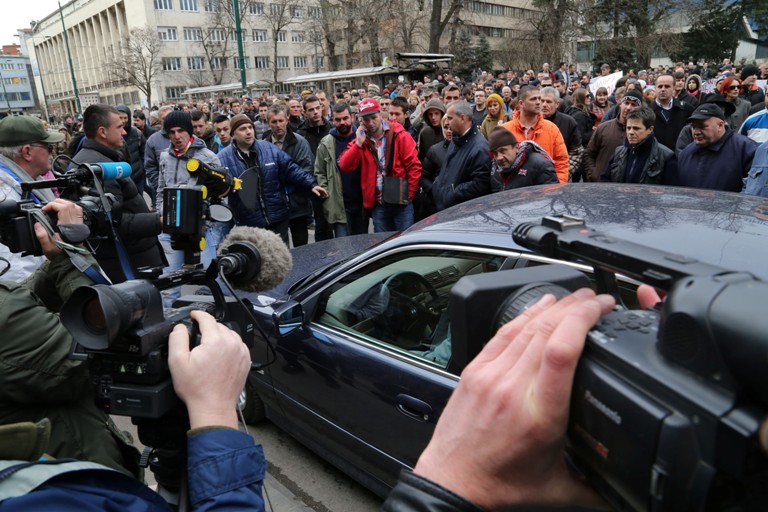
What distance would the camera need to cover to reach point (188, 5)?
62.0 m

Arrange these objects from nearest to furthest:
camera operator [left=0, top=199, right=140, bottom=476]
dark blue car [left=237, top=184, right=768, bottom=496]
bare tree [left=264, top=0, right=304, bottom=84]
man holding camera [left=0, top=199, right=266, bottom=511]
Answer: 1. man holding camera [left=0, top=199, right=266, bottom=511]
2. camera operator [left=0, top=199, right=140, bottom=476]
3. dark blue car [left=237, top=184, right=768, bottom=496]
4. bare tree [left=264, top=0, right=304, bottom=84]

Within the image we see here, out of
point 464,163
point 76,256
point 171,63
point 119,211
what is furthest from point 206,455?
point 171,63

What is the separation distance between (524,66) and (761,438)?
41.7 meters

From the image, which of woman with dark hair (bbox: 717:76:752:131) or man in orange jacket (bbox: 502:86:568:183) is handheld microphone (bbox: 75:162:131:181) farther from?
woman with dark hair (bbox: 717:76:752:131)

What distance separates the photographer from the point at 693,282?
0.57 metres

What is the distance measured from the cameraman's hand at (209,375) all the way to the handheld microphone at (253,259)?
393mm

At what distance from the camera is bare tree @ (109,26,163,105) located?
181ft

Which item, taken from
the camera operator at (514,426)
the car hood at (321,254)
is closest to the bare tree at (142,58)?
the car hood at (321,254)

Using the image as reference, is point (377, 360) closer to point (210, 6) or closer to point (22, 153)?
point (22, 153)

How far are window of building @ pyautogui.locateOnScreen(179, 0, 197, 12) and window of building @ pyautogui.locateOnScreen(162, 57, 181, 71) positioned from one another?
5.97 m

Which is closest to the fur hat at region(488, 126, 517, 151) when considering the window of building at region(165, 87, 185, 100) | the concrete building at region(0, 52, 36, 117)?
the window of building at region(165, 87, 185, 100)

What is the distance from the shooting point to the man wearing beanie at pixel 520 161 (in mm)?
4367

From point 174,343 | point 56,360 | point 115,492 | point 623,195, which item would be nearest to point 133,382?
point 174,343

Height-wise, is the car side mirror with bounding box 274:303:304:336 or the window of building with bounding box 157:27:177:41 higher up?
the window of building with bounding box 157:27:177:41
